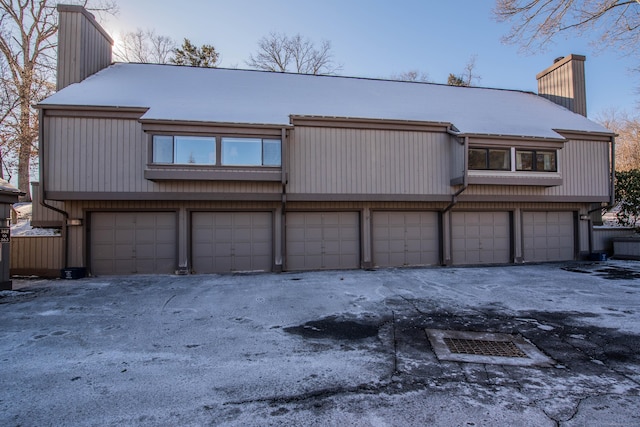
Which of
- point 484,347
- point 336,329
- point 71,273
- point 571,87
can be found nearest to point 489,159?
point 571,87

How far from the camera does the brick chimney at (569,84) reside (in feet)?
46.2

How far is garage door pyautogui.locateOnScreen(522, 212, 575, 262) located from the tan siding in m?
3.74

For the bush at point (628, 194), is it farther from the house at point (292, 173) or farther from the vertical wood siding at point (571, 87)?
the vertical wood siding at point (571, 87)

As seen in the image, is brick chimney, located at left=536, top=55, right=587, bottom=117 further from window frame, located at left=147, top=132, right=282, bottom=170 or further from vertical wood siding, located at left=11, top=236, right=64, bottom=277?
vertical wood siding, located at left=11, top=236, right=64, bottom=277

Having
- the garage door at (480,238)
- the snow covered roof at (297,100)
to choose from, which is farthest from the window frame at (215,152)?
the garage door at (480,238)

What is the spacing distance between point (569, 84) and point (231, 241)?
49.7 ft

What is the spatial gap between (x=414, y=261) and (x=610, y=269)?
5.80 m

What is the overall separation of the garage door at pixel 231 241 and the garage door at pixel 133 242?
742mm

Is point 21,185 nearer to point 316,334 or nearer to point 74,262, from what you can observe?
point 74,262

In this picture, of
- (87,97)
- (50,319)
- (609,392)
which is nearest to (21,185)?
(87,97)

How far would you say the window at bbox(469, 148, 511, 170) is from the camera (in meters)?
10.9

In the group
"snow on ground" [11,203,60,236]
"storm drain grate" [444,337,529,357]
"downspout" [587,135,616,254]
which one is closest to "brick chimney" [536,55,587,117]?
"downspout" [587,135,616,254]

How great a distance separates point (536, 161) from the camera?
1129 centimetres

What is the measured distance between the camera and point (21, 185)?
20.0m
